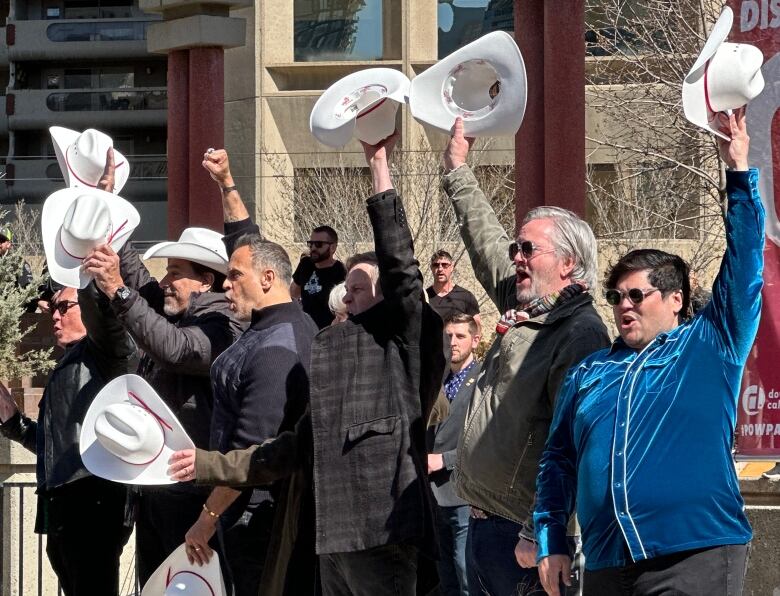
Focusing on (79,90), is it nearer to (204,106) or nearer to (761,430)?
(204,106)

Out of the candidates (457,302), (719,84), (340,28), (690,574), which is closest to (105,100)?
(340,28)

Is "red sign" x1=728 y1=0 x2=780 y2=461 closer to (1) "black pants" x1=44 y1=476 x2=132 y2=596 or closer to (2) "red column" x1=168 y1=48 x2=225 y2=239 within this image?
(1) "black pants" x1=44 y1=476 x2=132 y2=596

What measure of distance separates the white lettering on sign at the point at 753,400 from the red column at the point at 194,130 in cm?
1333

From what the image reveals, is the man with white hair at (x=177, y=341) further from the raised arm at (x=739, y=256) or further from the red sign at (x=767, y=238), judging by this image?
the raised arm at (x=739, y=256)

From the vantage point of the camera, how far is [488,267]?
5.38m

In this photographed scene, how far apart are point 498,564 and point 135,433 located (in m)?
1.34

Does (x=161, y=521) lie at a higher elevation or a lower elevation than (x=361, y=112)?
lower

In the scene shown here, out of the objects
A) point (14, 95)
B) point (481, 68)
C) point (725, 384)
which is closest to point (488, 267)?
point (481, 68)

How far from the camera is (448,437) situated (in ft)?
22.6

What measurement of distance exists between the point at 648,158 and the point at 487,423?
13.4 meters

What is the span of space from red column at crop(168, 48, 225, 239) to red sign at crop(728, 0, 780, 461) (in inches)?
522

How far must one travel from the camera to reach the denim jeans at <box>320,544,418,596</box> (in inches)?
198

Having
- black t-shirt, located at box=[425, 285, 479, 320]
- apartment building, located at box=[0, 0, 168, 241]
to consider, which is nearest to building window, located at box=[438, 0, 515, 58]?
apartment building, located at box=[0, 0, 168, 241]

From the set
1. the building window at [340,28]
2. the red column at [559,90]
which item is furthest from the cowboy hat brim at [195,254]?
the building window at [340,28]
